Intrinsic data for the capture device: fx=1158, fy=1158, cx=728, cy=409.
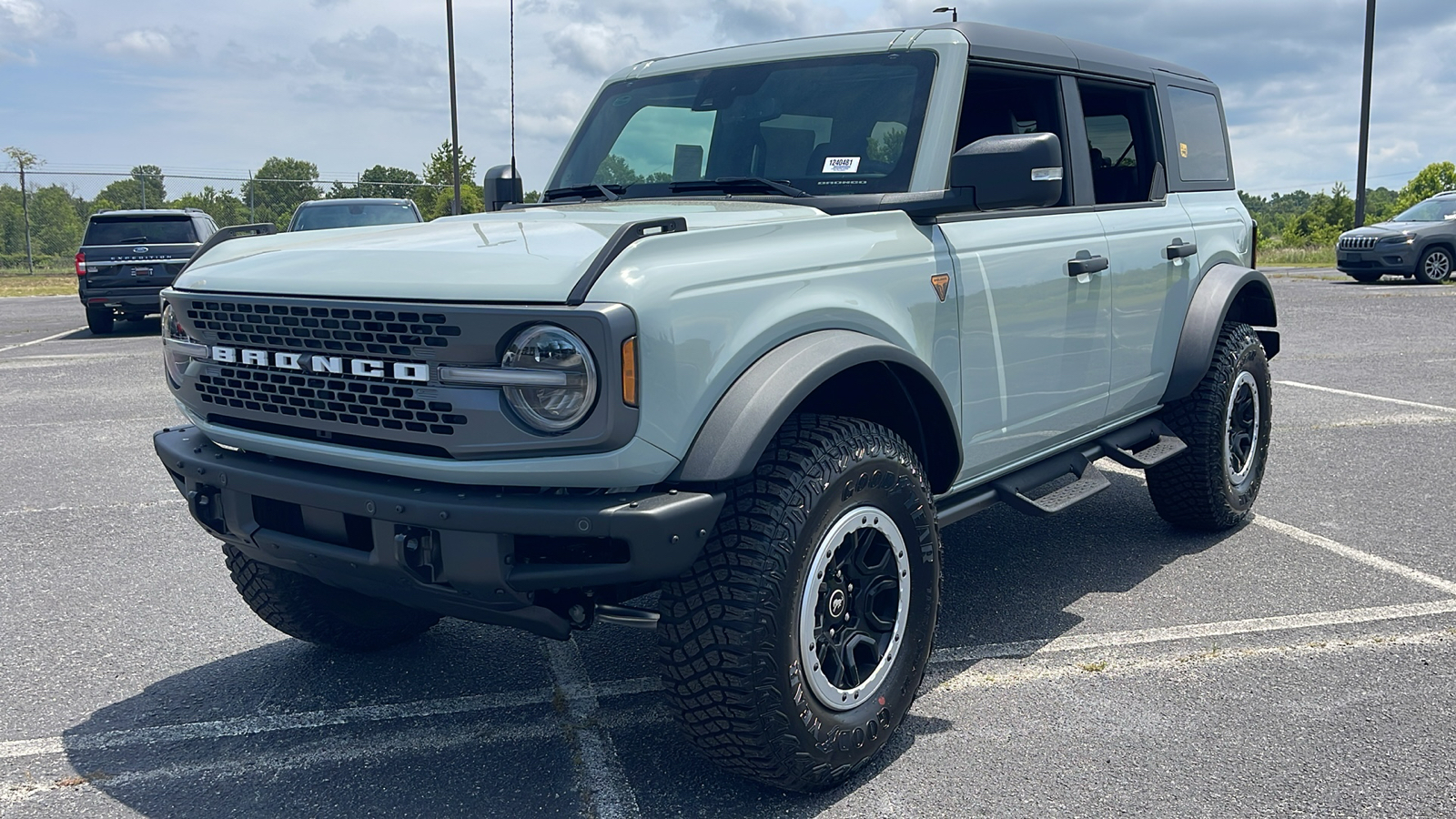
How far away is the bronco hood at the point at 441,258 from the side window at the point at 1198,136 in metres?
2.56

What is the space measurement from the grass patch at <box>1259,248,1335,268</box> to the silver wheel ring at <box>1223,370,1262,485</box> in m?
28.4

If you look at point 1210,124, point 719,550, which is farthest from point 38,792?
point 1210,124

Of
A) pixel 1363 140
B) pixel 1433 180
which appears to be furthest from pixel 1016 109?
pixel 1433 180

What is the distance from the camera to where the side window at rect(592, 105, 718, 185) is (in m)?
4.08

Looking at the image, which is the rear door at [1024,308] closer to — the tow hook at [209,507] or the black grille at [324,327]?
the black grille at [324,327]

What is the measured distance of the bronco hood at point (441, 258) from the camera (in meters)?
2.55

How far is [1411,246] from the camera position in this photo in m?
20.4

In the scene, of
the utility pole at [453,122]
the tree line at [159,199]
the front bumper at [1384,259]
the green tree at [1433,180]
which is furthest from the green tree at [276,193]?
the green tree at [1433,180]

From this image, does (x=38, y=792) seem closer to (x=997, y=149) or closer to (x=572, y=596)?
(x=572, y=596)

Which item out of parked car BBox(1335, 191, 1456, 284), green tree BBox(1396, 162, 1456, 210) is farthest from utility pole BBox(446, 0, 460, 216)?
green tree BBox(1396, 162, 1456, 210)

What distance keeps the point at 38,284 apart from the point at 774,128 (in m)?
35.1

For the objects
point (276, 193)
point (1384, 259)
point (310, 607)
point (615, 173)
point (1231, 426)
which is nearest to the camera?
point (310, 607)

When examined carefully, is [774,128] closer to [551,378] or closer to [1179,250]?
[551,378]

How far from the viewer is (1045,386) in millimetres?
3963
